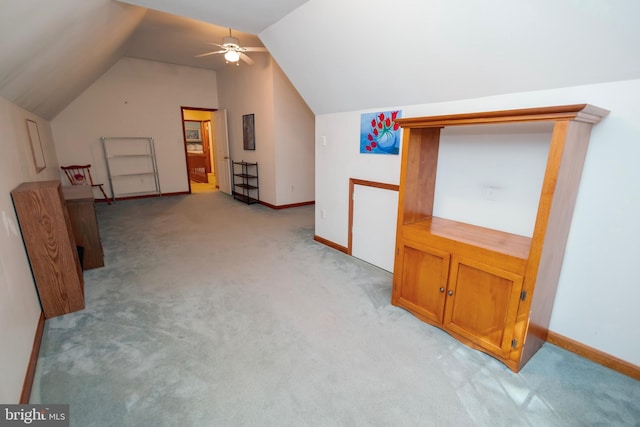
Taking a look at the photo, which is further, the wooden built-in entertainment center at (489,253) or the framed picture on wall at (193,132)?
the framed picture on wall at (193,132)

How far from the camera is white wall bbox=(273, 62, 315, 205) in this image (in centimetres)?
554

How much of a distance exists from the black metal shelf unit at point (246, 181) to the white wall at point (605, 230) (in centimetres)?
510

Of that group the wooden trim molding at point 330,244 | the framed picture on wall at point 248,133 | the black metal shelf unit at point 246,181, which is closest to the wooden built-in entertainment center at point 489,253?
the wooden trim molding at point 330,244

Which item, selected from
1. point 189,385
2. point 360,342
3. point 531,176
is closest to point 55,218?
point 189,385

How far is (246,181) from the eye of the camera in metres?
6.80

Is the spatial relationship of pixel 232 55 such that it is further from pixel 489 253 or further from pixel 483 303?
pixel 483 303

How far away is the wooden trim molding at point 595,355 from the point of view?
5.72 feet

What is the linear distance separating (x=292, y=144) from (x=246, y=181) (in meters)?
1.63

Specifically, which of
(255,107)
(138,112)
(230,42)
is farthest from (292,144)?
(138,112)

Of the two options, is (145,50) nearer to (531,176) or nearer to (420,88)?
(420,88)

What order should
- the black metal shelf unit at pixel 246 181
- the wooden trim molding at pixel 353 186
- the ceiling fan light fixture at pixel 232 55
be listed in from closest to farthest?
the wooden trim molding at pixel 353 186 < the ceiling fan light fixture at pixel 232 55 < the black metal shelf unit at pixel 246 181

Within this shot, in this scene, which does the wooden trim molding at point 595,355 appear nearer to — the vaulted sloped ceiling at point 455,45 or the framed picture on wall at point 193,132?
the vaulted sloped ceiling at point 455,45

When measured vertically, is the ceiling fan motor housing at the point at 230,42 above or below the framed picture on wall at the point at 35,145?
above

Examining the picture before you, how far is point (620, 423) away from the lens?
56.7 inches
